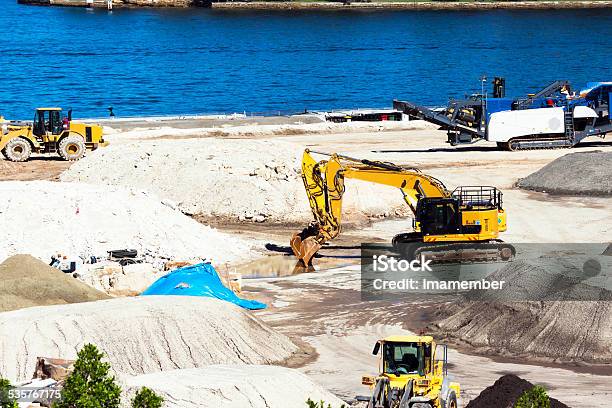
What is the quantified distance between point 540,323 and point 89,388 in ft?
43.2

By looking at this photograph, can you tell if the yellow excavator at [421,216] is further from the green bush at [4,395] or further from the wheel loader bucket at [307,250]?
the green bush at [4,395]

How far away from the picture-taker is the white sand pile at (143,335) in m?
24.9

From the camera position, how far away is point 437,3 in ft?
611

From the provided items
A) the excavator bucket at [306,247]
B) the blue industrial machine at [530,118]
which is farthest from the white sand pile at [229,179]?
Answer: the blue industrial machine at [530,118]

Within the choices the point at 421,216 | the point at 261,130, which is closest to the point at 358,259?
the point at 421,216

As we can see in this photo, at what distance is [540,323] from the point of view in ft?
92.3

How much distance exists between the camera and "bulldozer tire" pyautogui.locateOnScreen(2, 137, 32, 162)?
5703 centimetres

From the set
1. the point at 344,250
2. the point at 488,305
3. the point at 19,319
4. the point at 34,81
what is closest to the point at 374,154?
the point at 344,250

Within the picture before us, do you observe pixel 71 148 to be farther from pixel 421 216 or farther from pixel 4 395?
pixel 4 395

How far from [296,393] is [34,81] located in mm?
105682

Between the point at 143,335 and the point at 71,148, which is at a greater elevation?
the point at 71,148

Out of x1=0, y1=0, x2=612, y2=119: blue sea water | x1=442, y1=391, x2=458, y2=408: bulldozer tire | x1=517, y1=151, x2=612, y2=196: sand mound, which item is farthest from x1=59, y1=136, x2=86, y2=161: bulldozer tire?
x1=0, y1=0, x2=612, y2=119: blue sea water

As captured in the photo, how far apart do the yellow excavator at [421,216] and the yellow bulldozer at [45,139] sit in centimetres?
2214

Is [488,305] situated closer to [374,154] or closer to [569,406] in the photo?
[569,406]
